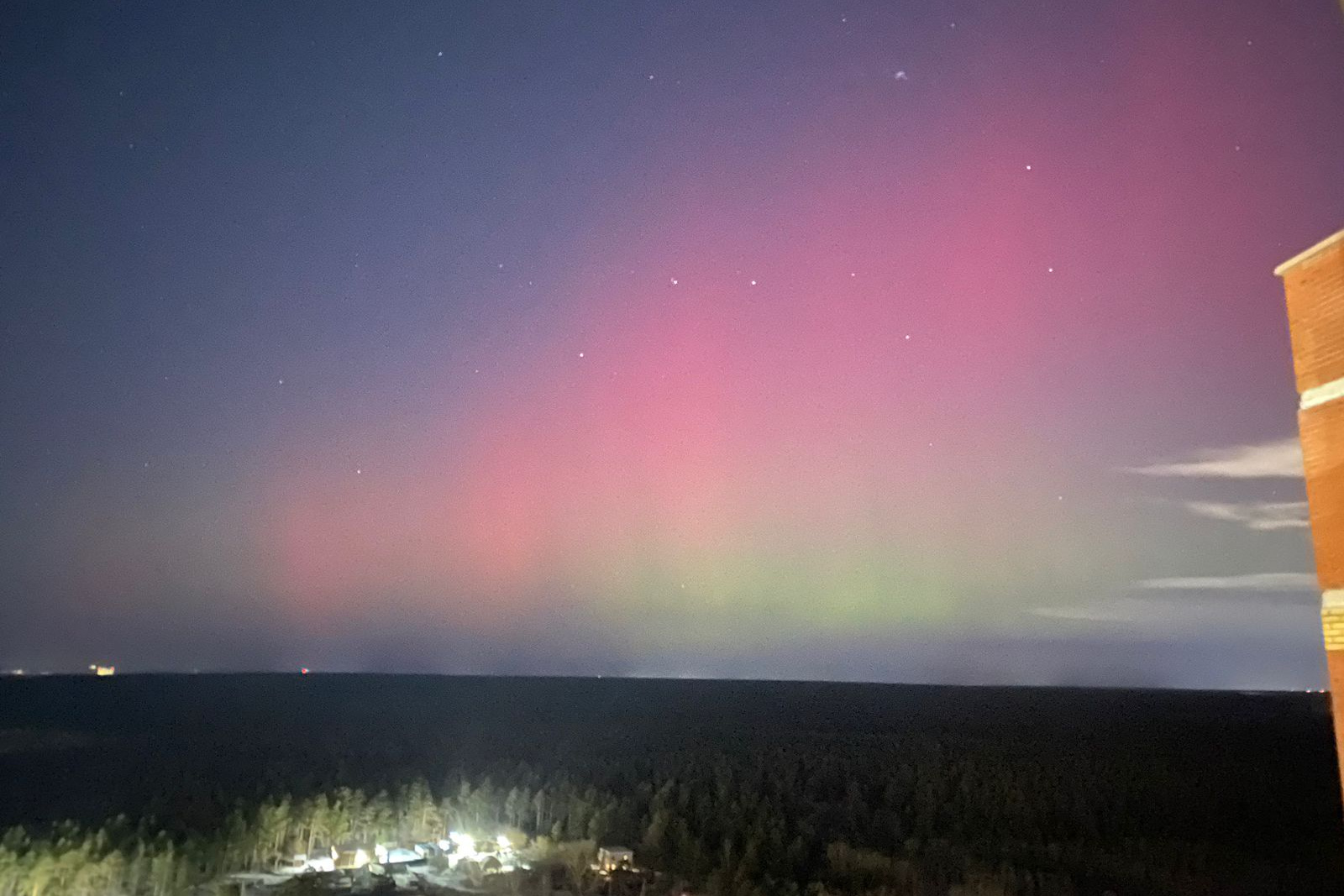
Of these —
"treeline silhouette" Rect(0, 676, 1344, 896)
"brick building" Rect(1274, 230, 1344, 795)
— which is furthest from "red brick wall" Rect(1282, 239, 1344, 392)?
"treeline silhouette" Rect(0, 676, 1344, 896)

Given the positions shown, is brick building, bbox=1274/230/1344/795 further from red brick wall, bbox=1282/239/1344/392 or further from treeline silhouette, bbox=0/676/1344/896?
treeline silhouette, bbox=0/676/1344/896

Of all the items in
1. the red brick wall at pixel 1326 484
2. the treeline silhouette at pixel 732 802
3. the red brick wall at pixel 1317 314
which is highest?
the red brick wall at pixel 1317 314

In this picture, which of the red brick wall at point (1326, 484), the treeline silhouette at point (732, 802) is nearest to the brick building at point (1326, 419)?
the red brick wall at point (1326, 484)

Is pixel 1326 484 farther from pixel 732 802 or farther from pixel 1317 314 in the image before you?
pixel 732 802

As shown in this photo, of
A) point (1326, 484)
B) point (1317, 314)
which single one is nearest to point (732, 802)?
point (1326, 484)

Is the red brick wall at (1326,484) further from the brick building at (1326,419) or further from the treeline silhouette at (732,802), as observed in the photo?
the treeline silhouette at (732,802)

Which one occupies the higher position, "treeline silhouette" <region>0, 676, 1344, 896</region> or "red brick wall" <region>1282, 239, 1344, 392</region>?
"red brick wall" <region>1282, 239, 1344, 392</region>

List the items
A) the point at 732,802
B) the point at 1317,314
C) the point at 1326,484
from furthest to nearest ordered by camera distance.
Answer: the point at 732,802
the point at 1317,314
the point at 1326,484
